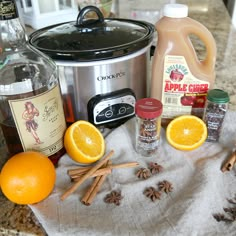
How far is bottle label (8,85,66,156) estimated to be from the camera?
23.1 inches

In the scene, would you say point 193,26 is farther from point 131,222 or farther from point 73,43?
point 131,222

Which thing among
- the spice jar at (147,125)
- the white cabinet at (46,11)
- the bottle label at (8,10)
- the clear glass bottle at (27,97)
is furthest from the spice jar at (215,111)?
the white cabinet at (46,11)

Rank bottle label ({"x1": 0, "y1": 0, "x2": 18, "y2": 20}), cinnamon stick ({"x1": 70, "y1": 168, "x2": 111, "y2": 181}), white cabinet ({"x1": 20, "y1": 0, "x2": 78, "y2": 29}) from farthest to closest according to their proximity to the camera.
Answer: white cabinet ({"x1": 20, "y1": 0, "x2": 78, "y2": 29}) < cinnamon stick ({"x1": 70, "y1": 168, "x2": 111, "y2": 181}) < bottle label ({"x1": 0, "y1": 0, "x2": 18, "y2": 20})

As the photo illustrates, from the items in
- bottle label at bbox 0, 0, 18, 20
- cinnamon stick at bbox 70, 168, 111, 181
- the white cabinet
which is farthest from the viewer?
the white cabinet

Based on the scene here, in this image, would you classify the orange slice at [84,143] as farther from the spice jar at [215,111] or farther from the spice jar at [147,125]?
the spice jar at [215,111]

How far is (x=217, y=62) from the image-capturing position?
1106 mm

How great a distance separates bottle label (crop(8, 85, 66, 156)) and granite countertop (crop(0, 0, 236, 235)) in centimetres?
13

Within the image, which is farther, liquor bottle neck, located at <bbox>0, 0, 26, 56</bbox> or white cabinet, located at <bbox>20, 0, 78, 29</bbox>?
white cabinet, located at <bbox>20, 0, 78, 29</bbox>

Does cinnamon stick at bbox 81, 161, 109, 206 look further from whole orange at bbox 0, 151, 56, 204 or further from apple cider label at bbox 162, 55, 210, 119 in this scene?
apple cider label at bbox 162, 55, 210, 119

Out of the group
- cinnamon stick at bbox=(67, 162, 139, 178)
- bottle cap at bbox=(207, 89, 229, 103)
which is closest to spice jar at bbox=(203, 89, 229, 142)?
bottle cap at bbox=(207, 89, 229, 103)

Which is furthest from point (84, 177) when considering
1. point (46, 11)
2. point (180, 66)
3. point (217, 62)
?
point (46, 11)

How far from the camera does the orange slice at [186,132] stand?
0.70m

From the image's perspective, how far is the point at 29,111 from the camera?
0.59 metres

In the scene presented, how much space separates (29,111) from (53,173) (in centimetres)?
13
